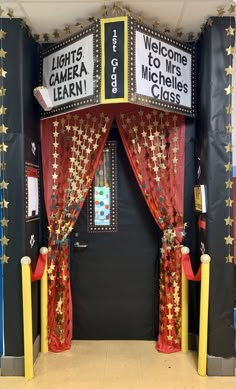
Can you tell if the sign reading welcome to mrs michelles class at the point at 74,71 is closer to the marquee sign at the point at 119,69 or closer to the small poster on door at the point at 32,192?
the marquee sign at the point at 119,69

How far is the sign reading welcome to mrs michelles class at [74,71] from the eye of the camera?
2.50 m

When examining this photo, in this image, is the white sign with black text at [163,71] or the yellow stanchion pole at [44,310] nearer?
the white sign with black text at [163,71]

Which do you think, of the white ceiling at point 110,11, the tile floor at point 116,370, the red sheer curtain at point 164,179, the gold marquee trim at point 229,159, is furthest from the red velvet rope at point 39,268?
the white ceiling at point 110,11

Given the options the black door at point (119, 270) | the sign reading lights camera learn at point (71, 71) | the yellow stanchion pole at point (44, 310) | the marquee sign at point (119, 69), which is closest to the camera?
the marquee sign at point (119, 69)

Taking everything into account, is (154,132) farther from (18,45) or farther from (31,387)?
(31,387)

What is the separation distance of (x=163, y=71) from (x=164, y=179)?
2.94 feet

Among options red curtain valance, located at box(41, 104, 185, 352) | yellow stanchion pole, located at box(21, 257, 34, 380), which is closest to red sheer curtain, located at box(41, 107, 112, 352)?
red curtain valance, located at box(41, 104, 185, 352)

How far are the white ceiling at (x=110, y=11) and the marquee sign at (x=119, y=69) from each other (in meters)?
0.15

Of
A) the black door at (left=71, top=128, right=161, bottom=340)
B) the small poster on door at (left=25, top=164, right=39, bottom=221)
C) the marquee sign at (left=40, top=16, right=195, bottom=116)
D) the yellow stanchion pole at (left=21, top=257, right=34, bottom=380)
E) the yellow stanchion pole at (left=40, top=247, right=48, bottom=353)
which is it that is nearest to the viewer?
the marquee sign at (left=40, top=16, right=195, bottom=116)

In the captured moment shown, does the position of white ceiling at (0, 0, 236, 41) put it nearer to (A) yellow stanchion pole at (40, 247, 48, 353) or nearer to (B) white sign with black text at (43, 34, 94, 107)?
Answer: (B) white sign with black text at (43, 34, 94, 107)

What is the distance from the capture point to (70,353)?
10.0ft

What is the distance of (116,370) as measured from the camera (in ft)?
9.12

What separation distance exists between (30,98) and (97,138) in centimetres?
64

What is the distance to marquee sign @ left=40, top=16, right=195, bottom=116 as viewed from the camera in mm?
2426
